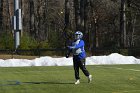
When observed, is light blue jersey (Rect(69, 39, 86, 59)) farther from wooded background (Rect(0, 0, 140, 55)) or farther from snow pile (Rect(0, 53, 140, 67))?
wooded background (Rect(0, 0, 140, 55))

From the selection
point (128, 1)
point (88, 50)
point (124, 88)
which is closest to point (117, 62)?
point (88, 50)

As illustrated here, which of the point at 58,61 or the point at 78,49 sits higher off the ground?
the point at 78,49

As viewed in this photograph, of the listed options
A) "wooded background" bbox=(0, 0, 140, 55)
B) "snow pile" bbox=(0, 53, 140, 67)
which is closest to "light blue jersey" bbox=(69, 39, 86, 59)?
"snow pile" bbox=(0, 53, 140, 67)

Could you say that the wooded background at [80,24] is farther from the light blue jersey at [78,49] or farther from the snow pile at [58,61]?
the light blue jersey at [78,49]

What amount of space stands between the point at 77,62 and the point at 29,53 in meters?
27.2

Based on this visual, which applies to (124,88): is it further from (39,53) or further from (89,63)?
(39,53)

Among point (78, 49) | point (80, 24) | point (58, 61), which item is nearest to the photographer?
point (78, 49)

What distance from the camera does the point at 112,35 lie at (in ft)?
287

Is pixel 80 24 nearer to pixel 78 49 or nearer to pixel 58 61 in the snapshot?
pixel 58 61

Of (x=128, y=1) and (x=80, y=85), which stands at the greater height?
(x=128, y=1)

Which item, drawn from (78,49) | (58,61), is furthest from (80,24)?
(78,49)

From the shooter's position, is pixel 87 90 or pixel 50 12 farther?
pixel 50 12

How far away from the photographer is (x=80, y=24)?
5678 cm

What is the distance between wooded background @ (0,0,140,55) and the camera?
2023 inches
